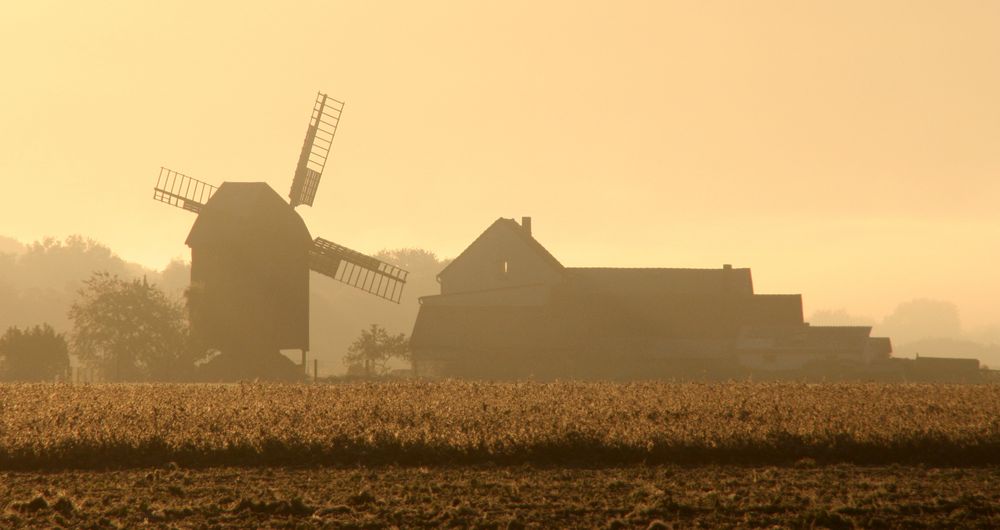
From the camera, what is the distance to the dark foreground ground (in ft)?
60.8

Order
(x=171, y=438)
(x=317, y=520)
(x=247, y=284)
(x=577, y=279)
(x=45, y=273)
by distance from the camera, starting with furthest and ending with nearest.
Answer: (x=45, y=273) < (x=577, y=279) < (x=247, y=284) < (x=171, y=438) < (x=317, y=520)

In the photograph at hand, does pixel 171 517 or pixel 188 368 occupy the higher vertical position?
pixel 188 368

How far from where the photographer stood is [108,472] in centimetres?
2391

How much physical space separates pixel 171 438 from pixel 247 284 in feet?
110

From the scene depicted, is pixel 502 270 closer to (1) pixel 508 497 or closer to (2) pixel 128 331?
(2) pixel 128 331

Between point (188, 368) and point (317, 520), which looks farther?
point (188, 368)

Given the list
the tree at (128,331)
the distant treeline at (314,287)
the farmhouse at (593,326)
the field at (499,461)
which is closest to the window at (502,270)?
the farmhouse at (593,326)

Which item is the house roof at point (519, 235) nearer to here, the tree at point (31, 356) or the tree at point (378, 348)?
the tree at point (378, 348)

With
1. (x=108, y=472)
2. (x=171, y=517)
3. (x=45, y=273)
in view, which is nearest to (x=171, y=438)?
(x=108, y=472)

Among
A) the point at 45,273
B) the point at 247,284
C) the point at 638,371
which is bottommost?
the point at 638,371

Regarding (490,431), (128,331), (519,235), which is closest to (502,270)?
(519,235)

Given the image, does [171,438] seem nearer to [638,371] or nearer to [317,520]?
[317,520]

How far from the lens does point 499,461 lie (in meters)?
25.1

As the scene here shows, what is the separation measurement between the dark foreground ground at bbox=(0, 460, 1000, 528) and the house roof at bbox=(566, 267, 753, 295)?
179 ft
